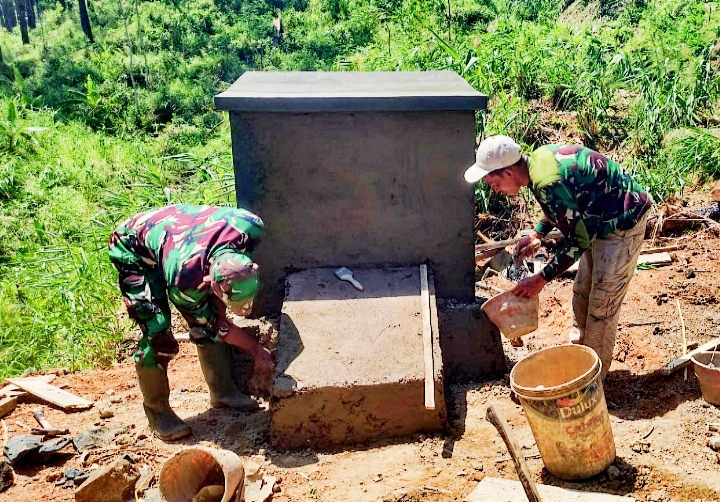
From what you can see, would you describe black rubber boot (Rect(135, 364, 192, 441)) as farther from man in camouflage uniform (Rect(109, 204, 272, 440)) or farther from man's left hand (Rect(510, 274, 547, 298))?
man's left hand (Rect(510, 274, 547, 298))

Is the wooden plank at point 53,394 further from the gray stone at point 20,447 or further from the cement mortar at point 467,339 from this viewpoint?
the cement mortar at point 467,339

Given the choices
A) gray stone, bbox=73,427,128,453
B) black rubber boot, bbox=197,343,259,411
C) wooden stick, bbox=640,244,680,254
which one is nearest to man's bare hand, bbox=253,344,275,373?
black rubber boot, bbox=197,343,259,411

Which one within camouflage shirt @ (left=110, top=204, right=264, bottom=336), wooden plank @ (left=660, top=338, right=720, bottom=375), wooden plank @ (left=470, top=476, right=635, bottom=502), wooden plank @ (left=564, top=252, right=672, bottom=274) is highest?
camouflage shirt @ (left=110, top=204, right=264, bottom=336)

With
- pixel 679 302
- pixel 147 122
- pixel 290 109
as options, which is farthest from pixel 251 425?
pixel 147 122

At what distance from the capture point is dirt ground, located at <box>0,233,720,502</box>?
3484 mm

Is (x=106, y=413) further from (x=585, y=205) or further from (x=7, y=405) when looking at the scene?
(x=585, y=205)

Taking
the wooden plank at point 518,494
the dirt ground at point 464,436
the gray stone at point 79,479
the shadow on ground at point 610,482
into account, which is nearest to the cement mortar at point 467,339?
the dirt ground at point 464,436

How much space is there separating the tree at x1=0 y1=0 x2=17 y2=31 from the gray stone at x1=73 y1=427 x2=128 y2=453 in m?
24.7

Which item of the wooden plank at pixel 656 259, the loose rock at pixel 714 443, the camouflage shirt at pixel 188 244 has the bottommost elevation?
the wooden plank at pixel 656 259

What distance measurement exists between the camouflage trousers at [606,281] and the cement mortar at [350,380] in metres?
1.01

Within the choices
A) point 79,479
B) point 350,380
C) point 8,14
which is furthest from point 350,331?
point 8,14

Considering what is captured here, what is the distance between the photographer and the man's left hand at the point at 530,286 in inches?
164

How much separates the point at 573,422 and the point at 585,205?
4.32ft

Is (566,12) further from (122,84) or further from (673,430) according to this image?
(673,430)
